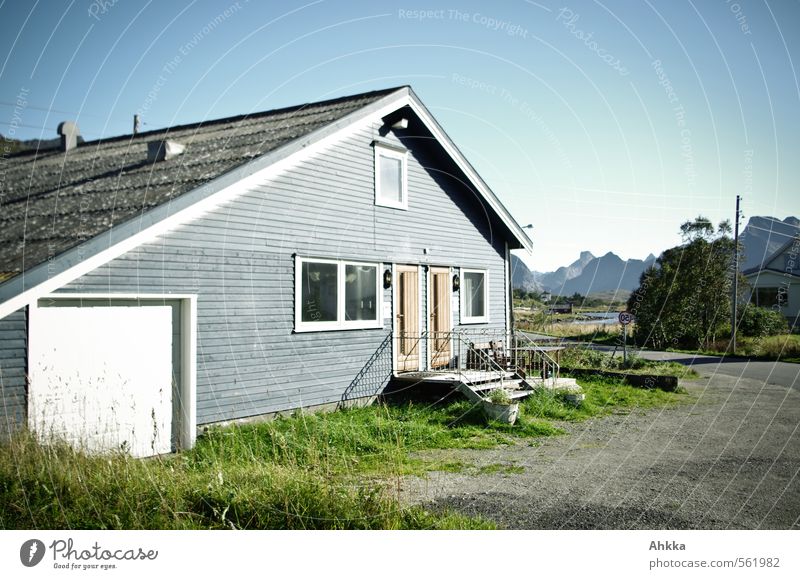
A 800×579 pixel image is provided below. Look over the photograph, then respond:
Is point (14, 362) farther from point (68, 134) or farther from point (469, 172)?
point (68, 134)

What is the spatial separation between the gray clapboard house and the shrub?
9074 mm

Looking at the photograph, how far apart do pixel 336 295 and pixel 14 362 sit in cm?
540

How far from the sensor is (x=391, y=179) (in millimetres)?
12562

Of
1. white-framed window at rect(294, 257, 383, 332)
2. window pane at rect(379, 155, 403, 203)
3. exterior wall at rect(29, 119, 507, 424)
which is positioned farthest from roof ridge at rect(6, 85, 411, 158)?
white-framed window at rect(294, 257, 383, 332)

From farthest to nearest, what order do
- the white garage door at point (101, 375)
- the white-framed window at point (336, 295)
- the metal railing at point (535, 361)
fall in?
the metal railing at point (535, 361) < the white-framed window at point (336, 295) < the white garage door at point (101, 375)

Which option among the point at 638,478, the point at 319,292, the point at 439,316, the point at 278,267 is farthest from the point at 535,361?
the point at 638,478

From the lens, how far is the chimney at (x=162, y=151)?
1032 centimetres

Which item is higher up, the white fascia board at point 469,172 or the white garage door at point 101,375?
the white fascia board at point 469,172

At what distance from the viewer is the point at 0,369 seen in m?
6.71

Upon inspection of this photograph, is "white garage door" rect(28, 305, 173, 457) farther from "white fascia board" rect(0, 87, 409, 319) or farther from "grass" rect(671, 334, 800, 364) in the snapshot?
"grass" rect(671, 334, 800, 364)

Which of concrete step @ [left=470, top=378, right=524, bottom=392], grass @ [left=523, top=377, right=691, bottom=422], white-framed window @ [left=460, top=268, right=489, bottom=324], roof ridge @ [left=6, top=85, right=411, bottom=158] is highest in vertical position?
roof ridge @ [left=6, top=85, right=411, bottom=158]

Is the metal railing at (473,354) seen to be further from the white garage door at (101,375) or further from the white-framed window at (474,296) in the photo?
the white garage door at (101,375)

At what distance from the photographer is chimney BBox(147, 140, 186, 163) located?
10.3 metres

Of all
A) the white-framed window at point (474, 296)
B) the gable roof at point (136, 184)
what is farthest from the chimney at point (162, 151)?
the white-framed window at point (474, 296)
